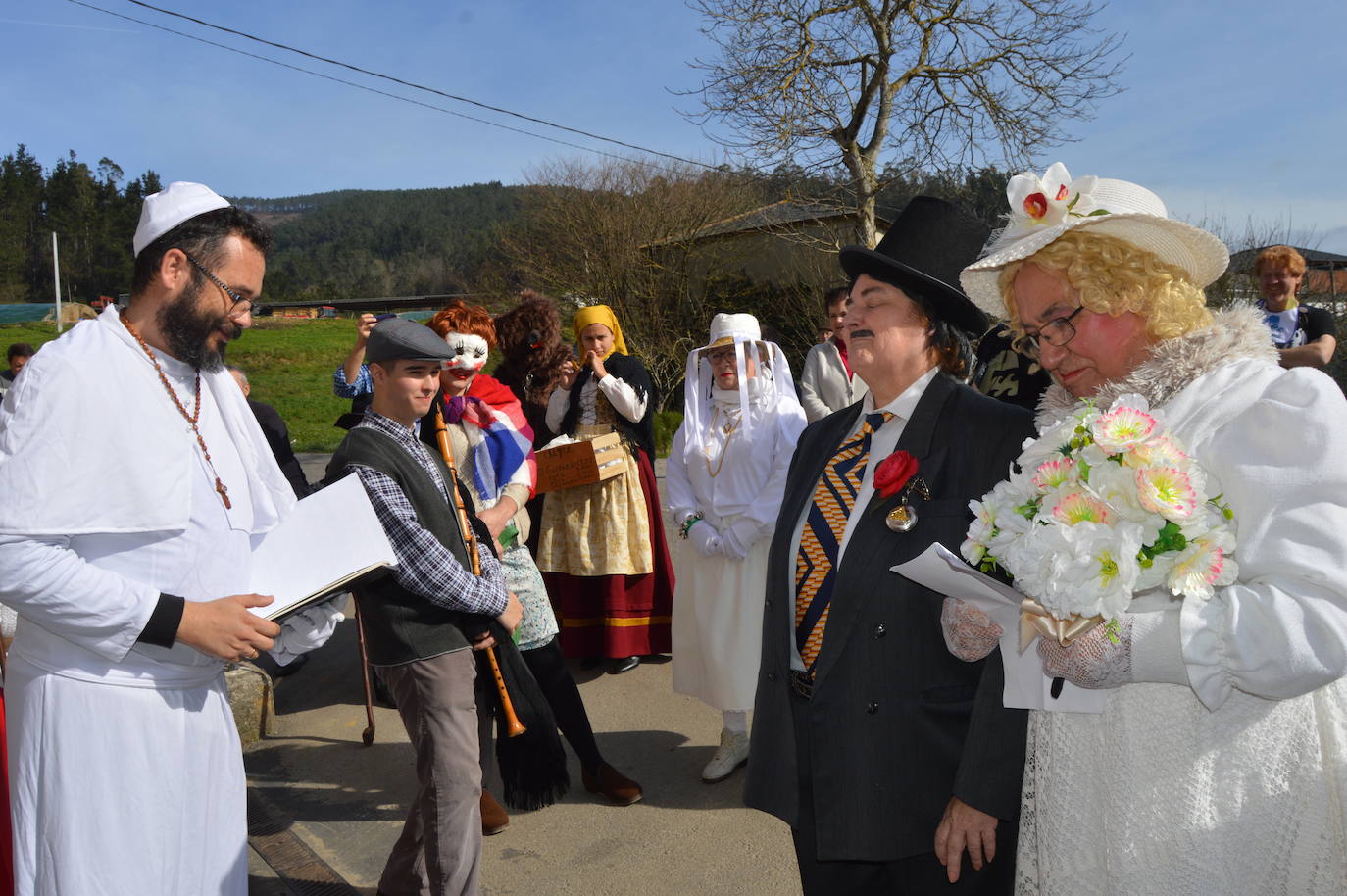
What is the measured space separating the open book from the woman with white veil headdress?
2.17 meters

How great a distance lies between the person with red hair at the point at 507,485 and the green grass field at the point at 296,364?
15.4 meters

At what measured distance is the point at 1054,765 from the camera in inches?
75.1

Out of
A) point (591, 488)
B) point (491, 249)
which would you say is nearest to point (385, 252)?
point (491, 249)

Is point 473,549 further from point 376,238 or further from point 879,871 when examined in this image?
point 376,238

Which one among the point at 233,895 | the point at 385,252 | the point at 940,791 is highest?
the point at 385,252

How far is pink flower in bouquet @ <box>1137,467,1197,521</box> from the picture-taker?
4.95ft

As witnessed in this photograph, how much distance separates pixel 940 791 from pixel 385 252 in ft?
289

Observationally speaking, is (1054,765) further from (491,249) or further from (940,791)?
(491,249)

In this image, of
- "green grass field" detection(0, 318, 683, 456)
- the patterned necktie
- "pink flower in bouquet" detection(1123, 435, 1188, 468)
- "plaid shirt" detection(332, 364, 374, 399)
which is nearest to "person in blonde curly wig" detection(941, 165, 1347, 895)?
"pink flower in bouquet" detection(1123, 435, 1188, 468)

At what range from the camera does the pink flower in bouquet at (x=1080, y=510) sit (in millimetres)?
1590

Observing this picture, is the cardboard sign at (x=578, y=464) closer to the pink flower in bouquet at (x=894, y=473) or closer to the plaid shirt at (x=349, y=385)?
the plaid shirt at (x=349, y=385)

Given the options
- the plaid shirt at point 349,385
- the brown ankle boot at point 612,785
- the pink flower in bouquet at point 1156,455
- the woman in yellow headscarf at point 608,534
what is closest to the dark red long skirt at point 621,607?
the woman in yellow headscarf at point 608,534

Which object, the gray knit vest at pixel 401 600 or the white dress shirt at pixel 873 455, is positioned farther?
the gray knit vest at pixel 401 600

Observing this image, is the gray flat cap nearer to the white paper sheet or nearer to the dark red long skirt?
the white paper sheet
